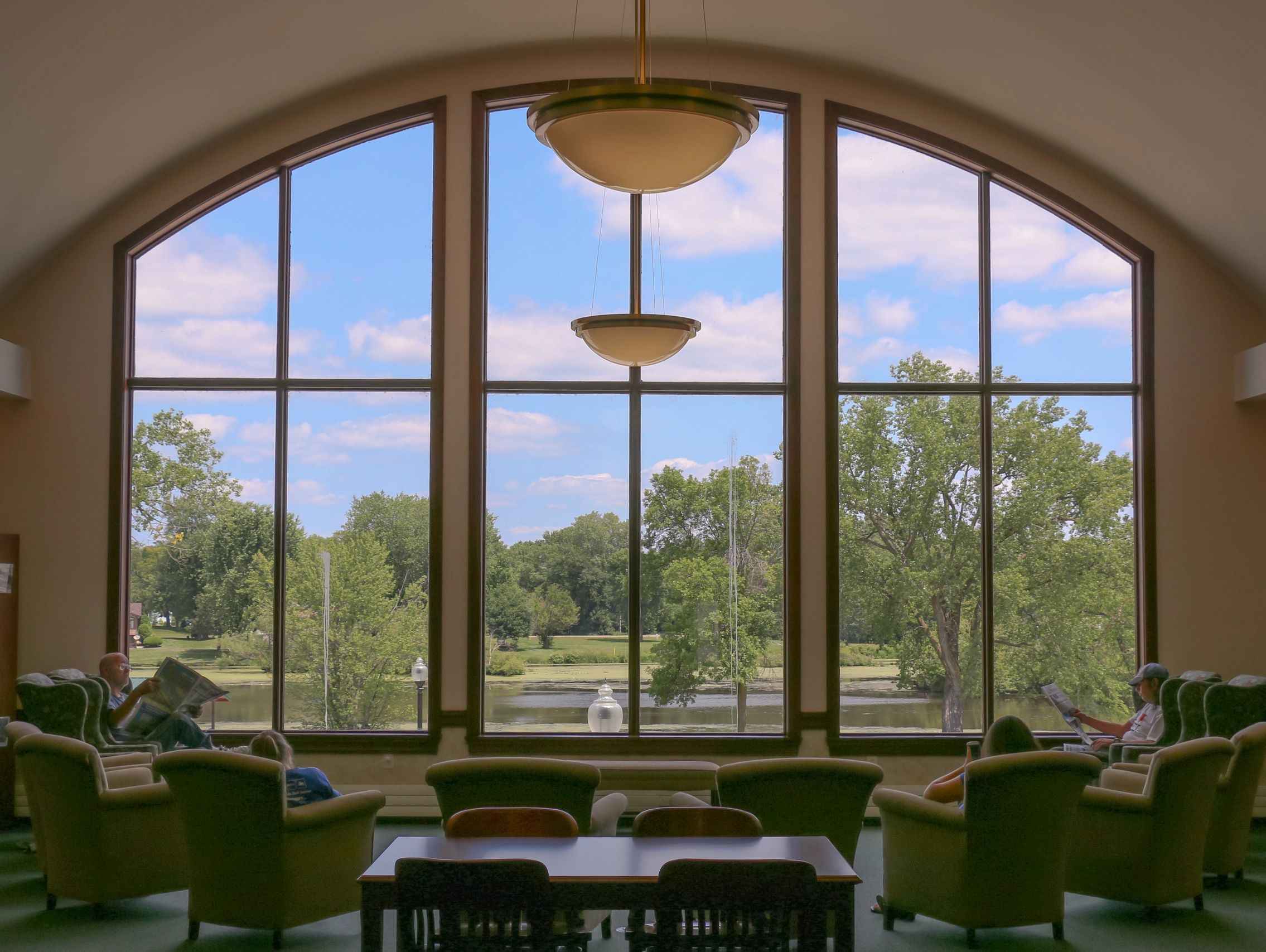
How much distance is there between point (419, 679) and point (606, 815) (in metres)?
3.75

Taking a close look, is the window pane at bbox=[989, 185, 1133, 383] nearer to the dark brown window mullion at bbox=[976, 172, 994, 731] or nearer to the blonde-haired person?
the dark brown window mullion at bbox=[976, 172, 994, 731]

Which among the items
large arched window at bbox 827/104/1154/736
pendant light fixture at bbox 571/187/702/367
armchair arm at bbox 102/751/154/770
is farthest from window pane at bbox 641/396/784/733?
armchair arm at bbox 102/751/154/770

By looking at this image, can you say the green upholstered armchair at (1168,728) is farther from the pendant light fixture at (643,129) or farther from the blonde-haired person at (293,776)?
the pendant light fixture at (643,129)

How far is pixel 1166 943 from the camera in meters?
5.44

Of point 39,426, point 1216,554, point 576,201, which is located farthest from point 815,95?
point 39,426

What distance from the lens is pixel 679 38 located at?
8758 mm

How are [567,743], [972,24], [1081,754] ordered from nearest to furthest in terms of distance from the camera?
1. [1081,754]
2. [972,24]
3. [567,743]

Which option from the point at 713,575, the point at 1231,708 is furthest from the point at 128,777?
the point at 1231,708

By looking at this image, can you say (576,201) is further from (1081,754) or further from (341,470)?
(1081,754)

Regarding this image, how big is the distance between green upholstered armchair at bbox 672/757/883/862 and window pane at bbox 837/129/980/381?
13.6 feet

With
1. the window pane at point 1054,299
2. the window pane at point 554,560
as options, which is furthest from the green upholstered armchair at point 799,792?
the window pane at point 1054,299

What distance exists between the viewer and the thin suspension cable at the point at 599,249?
891 centimetres

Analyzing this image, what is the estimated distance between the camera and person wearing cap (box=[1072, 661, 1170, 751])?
7461 mm

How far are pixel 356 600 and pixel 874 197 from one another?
5.07 metres
